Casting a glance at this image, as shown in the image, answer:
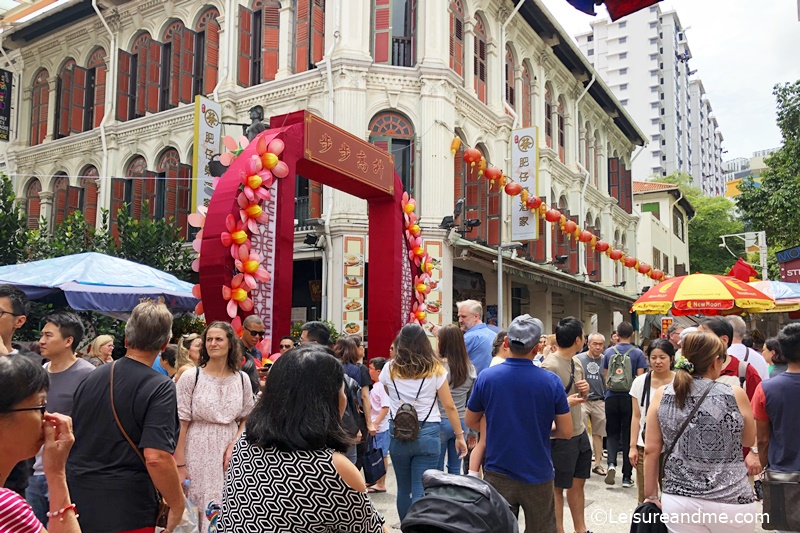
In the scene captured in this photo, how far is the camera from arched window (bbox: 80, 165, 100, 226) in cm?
2006

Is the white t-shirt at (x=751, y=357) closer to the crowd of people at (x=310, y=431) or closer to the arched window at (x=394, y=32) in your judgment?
the crowd of people at (x=310, y=431)

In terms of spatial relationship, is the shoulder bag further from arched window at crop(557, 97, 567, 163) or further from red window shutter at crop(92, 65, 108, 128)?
arched window at crop(557, 97, 567, 163)

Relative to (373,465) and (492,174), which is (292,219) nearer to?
(373,465)

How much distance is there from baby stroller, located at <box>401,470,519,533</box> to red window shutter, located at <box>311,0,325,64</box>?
15496 millimetres

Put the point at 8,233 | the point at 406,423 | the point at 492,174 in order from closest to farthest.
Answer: the point at 406,423
the point at 8,233
the point at 492,174

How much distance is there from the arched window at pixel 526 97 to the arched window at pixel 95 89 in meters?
12.8

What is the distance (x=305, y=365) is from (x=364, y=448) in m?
3.38

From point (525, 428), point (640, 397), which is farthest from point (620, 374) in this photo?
point (525, 428)

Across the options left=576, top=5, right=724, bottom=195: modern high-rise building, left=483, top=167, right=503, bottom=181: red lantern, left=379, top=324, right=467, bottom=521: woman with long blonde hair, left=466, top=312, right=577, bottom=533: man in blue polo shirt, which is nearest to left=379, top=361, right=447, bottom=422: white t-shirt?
left=379, top=324, right=467, bottom=521: woman with long blonde hair

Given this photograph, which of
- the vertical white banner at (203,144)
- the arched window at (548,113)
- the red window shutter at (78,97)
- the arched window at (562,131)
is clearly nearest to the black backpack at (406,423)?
the vertical white banner at (203,144)

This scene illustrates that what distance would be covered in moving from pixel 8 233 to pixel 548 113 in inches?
665

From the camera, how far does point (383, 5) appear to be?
1627cm

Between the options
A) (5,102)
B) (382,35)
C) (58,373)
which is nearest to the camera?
(58,373)

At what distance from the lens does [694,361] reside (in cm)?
347
